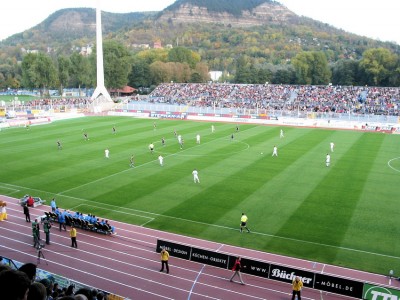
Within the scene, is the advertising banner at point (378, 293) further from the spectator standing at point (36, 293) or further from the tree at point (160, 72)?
the tree at point (160, 72)

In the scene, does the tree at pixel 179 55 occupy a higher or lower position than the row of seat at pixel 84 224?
higher

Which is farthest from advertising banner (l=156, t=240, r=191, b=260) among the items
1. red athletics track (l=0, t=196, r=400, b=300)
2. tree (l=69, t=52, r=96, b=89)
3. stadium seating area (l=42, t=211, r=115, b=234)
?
tree (l=69, t=52, r=96, b=89)

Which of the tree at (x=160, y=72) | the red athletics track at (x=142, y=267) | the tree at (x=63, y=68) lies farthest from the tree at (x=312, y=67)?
the red athletics track at (x=142, y=267)

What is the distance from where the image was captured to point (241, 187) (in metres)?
27.8

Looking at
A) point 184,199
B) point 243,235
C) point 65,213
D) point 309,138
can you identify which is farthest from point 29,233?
point 309,138

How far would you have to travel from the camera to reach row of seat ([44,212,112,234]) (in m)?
20.6

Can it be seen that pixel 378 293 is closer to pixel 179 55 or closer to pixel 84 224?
pixel 84 224

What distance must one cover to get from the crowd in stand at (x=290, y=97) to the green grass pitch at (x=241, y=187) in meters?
20.6

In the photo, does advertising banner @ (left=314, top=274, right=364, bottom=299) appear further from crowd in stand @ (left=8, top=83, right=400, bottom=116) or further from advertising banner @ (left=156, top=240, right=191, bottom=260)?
crowd in stand @ (left=8, top=83, right=400, bottom=116)

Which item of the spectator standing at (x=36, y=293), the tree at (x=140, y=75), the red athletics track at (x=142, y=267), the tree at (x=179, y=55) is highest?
the tree at (x=179, y=55)

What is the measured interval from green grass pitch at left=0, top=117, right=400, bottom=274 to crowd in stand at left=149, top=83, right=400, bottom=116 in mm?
20647

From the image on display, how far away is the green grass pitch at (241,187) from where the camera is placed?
20016 mm

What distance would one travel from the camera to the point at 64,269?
671 inches

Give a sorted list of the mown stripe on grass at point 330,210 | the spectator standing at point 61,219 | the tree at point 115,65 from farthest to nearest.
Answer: the tree at point 115,65, the spectator standing at point 61,219, the mown stripe on grass at point 330,210
